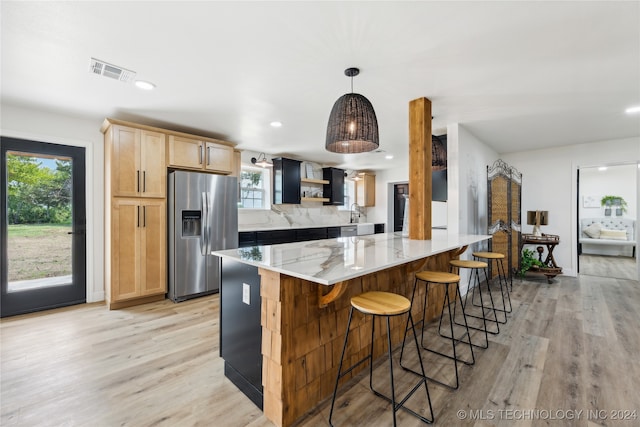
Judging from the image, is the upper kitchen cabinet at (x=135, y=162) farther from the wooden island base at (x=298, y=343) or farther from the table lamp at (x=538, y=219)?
the table lamp at (x=538, y=219)

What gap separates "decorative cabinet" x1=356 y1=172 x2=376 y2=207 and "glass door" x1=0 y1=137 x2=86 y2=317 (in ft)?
18.3

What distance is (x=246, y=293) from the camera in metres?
1.79

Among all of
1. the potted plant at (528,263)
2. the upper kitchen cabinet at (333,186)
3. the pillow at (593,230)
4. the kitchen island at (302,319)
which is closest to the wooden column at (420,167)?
the kitchen island at (302,319)

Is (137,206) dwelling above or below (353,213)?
above

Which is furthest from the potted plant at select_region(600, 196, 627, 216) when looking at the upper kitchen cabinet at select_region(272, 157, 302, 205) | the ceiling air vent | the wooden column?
the ceiling air vent

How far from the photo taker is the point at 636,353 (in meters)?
2.31

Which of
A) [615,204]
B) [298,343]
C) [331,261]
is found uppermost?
[615,204]

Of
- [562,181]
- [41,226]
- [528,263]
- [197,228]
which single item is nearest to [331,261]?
[197,228]

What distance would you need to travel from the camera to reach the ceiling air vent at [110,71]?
220cm

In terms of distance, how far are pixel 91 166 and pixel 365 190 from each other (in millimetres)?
5569

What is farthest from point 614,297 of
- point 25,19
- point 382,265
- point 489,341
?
point 25,19

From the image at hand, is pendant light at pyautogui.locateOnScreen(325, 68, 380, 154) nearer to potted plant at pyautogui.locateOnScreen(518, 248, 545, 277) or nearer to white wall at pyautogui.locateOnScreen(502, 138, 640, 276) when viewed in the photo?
potted plant at pyautogui.locateOnScreen(518, 248, 545, 277)

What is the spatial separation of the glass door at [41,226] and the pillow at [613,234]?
10.9 metres

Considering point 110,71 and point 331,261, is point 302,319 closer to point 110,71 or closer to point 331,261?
point 331,261
